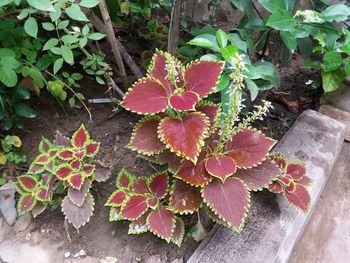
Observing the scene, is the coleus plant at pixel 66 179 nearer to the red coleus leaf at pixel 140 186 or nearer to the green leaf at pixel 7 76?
the red coleus leaf at pixel 140 186

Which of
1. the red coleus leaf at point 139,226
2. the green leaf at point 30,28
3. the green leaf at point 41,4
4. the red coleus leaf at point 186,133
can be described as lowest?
the red coleus leaf at point 139,226

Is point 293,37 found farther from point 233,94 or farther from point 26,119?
point 26,119

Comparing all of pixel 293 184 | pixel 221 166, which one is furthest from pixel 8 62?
pixel 293 184

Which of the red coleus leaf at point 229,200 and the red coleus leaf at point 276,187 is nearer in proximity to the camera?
the red coleus leaf at point 229,200

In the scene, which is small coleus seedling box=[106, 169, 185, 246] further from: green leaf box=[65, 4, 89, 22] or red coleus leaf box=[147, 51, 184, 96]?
green leaf box=[65, 4, 89, 22]

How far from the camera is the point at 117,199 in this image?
47.4 inches

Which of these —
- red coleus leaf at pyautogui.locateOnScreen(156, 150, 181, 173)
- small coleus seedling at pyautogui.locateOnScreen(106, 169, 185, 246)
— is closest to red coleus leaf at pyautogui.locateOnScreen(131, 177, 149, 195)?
small coleus seedling at pyautogui.locateOnScreen(106, 169, 185, 246)

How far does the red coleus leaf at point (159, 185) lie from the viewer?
47.6 inches

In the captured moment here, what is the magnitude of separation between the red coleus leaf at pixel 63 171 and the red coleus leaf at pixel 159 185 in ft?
0.90

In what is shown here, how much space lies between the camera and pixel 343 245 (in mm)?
1486

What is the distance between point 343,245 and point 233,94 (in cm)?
91

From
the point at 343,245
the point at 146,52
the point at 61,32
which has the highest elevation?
the point at 61,32

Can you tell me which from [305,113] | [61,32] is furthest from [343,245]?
[61,32]

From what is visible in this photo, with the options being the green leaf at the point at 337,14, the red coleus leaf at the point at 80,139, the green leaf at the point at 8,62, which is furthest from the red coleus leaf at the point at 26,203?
the green leaf at the point at 337,14
